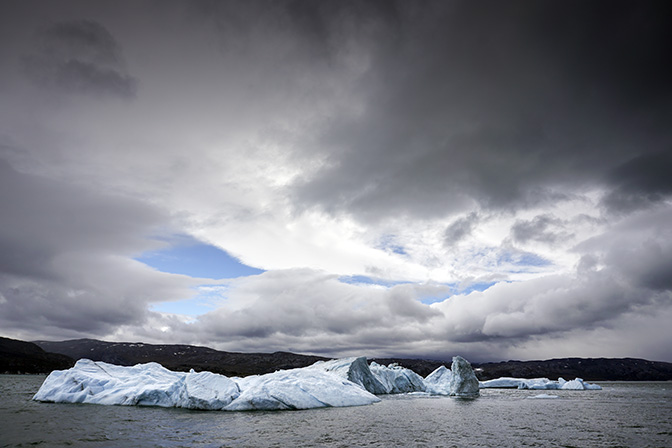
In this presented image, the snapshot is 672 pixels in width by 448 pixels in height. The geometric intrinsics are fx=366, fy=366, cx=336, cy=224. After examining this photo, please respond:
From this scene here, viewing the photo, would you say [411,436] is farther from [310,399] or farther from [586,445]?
[310,399]

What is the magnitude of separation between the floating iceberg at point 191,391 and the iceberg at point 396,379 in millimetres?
24364

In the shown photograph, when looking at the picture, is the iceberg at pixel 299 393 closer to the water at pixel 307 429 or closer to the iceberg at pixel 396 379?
the water at pixel 307 429

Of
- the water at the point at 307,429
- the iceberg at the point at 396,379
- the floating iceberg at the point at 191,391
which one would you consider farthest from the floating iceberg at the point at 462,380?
the water at the point at 307,429

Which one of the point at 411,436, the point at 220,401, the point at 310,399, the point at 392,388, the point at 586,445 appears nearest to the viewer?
the point at 586,445

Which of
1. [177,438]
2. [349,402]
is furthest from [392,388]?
[177,438]

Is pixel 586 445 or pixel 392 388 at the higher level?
pixel 586 445

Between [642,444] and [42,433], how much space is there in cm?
2937

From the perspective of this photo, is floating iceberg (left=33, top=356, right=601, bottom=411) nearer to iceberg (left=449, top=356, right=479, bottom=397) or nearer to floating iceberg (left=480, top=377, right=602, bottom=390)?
iceberg (left=449, top=356, right=479, bottom=397)

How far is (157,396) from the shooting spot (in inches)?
1217

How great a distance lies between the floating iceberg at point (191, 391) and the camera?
29.5 m

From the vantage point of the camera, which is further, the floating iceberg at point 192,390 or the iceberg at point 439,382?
the iceberg at point 439,382

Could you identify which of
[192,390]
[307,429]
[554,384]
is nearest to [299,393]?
[192,390]

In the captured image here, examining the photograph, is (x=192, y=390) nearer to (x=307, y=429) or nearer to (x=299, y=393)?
(x=299, y=393)

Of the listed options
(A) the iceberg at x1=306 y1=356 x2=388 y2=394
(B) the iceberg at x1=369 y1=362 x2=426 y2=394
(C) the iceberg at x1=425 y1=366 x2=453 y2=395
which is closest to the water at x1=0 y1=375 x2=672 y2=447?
(A) the iceberg at x1=306 y1=356 x2=388 y2=394
